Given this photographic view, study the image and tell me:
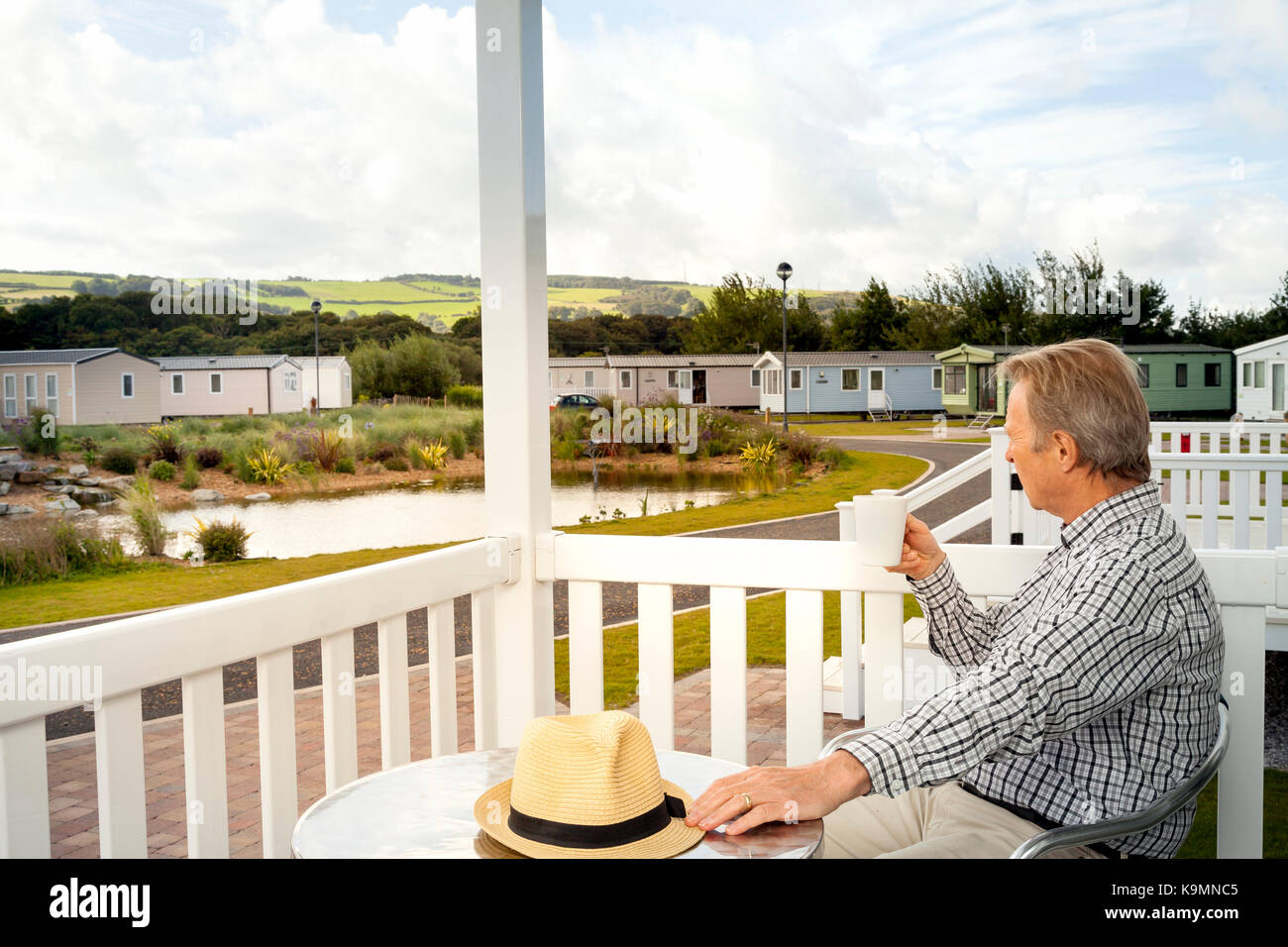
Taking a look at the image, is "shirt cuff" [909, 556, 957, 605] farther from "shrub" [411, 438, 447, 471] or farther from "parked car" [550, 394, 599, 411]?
"parked car" [550, 394, 599, 411]

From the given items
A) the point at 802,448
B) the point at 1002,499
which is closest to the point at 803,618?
the point at 802,448

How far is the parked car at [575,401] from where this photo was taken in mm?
3492

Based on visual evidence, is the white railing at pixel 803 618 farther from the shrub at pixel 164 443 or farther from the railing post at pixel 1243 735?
the shrub at pixel 164 443

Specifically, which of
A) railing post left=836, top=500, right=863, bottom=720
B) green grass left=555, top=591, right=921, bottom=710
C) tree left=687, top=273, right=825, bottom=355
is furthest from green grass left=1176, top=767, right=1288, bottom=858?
tree left=687, top=273, right=825, bottom=355

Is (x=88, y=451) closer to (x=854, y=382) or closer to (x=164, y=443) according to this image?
(x=164, y=443)

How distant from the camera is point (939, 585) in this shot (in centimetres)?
157

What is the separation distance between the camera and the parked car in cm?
349

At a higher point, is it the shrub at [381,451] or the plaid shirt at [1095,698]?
the shrub at [381,451]

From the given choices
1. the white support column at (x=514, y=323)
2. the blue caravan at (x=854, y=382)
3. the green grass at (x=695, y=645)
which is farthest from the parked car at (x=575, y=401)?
the white support column at (x=514, y=323)

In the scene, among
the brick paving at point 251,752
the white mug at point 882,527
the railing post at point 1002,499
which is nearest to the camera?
the white mug at point 882,527

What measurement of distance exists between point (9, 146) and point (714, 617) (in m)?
1.48

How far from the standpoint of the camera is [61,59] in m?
1.65
